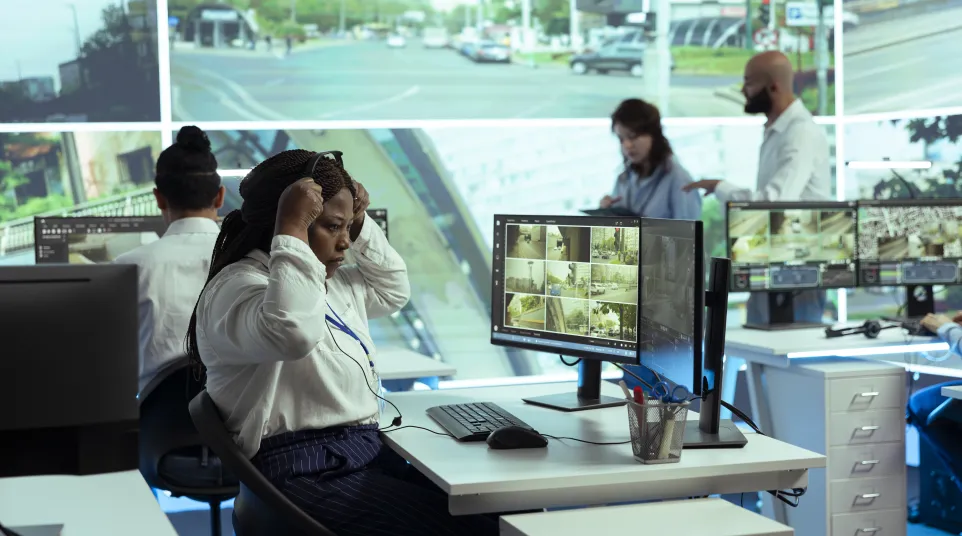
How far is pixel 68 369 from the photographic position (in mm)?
1439

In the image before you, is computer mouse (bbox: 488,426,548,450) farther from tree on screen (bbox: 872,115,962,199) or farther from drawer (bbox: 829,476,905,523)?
tree on screen (bbox: 872,115,962,199)

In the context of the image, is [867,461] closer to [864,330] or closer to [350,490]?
[864,330]

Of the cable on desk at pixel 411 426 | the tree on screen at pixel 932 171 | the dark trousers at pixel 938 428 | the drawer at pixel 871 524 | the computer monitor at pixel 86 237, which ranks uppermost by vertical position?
the tree on screen at pixel 932 171

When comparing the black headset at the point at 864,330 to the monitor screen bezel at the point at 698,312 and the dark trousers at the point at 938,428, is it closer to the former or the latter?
the dark trousers at the point at 938,428

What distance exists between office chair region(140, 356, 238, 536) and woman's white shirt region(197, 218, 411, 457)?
1.80ft

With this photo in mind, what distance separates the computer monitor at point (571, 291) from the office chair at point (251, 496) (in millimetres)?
802

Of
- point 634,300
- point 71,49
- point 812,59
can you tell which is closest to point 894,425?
point 634,300

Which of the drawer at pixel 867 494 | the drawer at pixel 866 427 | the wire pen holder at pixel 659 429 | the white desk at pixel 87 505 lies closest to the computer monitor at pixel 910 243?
the drawer at pixel 866 427

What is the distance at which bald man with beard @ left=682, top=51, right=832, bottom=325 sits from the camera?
4.14 m

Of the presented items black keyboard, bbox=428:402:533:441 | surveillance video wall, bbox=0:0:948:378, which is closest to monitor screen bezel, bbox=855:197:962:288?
surveillance video wall, bbox=0:0:948:378

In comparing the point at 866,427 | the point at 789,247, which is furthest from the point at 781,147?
the point at 866,427

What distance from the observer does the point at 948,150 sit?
4.96 meters

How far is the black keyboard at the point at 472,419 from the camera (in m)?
2.19

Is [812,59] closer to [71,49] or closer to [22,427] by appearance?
[71,49]
